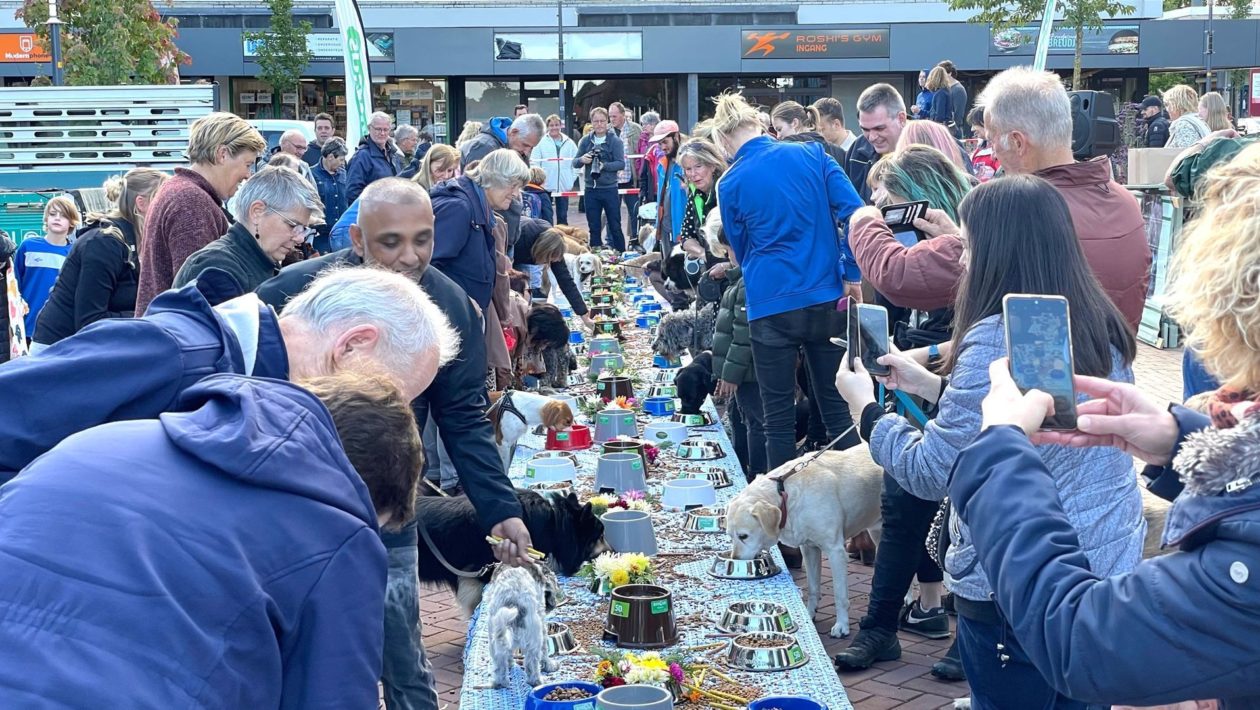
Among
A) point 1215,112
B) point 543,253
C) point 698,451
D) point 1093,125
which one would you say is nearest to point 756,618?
point 1093,125

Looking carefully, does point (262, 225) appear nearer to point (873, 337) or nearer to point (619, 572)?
point (619, 572)

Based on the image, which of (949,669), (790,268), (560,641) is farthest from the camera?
(790,268)

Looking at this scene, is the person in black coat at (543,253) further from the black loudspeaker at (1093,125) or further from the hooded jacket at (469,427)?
the hooded jacket at (469,427)

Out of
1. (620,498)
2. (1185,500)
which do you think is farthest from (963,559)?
(620,498)

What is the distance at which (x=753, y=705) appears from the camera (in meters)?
3.15

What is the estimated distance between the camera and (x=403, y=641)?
130 inches

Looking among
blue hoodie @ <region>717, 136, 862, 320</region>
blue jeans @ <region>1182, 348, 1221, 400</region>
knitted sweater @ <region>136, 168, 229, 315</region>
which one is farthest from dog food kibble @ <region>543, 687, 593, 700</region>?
blue hoodie @ <region>717, 136, 862, 320</region>

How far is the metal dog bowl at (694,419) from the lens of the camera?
22.3ft

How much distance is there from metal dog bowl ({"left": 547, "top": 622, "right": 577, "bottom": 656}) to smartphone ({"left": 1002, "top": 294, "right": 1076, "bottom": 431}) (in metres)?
2.29

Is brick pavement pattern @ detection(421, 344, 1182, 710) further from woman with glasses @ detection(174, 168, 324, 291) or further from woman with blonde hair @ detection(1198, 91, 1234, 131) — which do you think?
woman with blonde hair @ detection(1198, 91, 1234, 131)

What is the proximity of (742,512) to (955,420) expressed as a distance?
1842mm

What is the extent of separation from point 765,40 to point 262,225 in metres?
30.2

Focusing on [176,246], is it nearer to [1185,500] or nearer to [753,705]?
[753,705]

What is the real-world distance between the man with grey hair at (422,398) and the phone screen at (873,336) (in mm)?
1178
